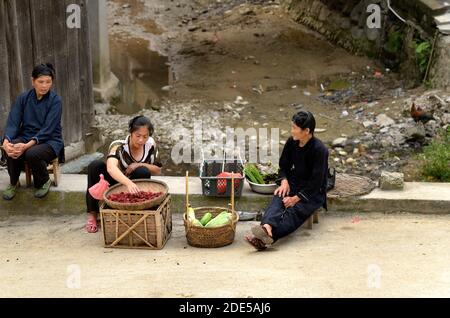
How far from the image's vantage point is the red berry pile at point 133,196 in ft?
18.9

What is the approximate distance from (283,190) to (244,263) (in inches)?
38.5

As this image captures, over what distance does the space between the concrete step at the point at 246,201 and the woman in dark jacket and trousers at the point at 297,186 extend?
531 millimetres

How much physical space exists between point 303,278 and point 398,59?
1020cm

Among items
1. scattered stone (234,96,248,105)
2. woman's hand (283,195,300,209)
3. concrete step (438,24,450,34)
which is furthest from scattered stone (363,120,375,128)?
woman's hand (283,195,300,209)

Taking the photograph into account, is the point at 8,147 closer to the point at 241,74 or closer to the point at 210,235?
the point at 210,235

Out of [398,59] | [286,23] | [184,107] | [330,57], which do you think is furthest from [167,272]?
[286,23]

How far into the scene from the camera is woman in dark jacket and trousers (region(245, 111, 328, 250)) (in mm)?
5789

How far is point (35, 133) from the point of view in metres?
6.53

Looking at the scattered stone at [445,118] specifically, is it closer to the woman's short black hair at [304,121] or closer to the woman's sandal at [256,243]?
the woman's short black hair at [304,121]

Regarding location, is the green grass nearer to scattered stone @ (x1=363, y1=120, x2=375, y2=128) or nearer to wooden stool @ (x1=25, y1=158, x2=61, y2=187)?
scattered stone @ (x1=363, y1=120, x2=375, y2=128)

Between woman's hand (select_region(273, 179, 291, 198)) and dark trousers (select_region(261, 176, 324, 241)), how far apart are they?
0.04m

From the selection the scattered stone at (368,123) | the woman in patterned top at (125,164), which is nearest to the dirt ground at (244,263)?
the woman in patterned top at (125,164)

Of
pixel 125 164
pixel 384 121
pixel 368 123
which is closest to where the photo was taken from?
pixel 125 164

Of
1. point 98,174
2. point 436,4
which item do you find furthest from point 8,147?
point 436,4
